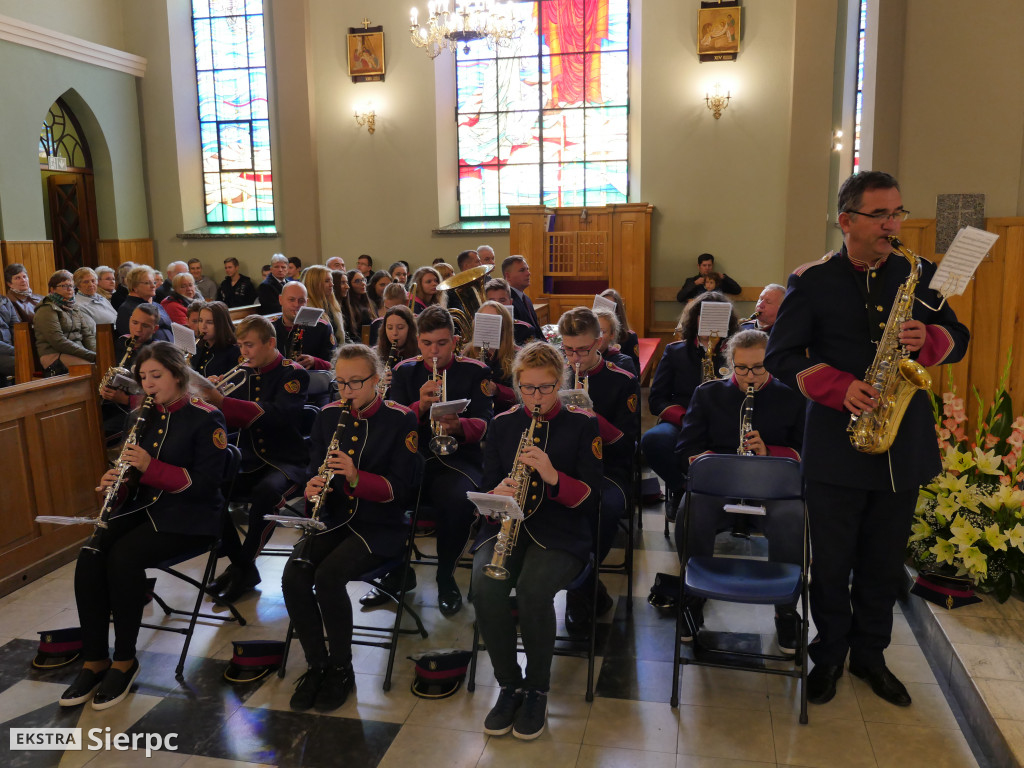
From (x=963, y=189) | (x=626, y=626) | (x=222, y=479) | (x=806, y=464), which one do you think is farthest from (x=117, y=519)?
(x=963, y=189)

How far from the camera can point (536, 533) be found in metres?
3.12

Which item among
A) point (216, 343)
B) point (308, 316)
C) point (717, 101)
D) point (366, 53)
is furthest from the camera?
point (366, 53)

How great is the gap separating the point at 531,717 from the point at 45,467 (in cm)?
301

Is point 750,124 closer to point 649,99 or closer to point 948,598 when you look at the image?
point 649,99

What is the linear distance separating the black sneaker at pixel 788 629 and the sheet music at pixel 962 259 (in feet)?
4.85

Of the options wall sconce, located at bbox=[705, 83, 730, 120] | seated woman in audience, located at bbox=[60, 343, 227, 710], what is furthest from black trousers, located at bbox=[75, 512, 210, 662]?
wall sconce, located at bbox=[705, 83, 730, 120]

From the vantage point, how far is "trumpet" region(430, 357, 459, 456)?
3738 millimetres

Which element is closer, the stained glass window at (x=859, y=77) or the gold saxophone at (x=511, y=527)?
the gold saxophone at (x=511, y=527)

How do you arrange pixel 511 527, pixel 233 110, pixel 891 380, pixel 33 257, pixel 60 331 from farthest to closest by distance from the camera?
1. pixel 233 110
2. pixel 33 257
3. pixel 60 331
4. pixel 511 527
5. pixel 891 380

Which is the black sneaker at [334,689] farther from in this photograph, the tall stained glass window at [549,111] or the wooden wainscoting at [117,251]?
the wooden wainscoting at [117,251]

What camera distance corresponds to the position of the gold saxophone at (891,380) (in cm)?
270

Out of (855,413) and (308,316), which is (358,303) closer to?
(308,316)

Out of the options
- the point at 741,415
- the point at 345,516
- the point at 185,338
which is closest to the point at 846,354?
the point at 741,415

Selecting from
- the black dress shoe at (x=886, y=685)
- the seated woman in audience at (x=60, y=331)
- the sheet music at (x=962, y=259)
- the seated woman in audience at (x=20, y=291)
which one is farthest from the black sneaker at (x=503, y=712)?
the seated woman in audience at (x=20, y=291)
